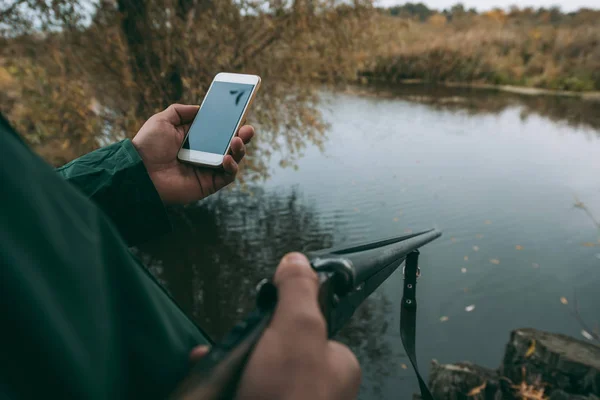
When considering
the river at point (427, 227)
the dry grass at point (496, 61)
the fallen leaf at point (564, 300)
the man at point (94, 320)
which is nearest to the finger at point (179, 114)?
the man at point (94, 320)

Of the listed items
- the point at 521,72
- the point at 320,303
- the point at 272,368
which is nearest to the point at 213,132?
the point at 320,303

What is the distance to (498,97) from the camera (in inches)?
918

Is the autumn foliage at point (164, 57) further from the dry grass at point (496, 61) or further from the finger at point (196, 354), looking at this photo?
the dry grass at point (496, 61)

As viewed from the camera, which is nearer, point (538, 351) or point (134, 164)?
point (134, 164)

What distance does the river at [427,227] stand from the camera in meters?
5.97

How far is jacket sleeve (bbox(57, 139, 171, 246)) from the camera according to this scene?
53.7 inches

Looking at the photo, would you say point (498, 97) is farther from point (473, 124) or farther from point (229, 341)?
point (229, 341)

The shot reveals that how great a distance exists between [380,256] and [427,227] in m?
7.69

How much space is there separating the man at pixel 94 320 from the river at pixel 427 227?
3.56 meters

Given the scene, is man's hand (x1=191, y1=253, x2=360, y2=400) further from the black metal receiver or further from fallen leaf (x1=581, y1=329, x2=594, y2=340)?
fallen leaf (x1=581, y1=329, x2=594, y2=340)

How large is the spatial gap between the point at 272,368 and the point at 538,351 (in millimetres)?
4043

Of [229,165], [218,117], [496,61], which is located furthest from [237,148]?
[496,61]

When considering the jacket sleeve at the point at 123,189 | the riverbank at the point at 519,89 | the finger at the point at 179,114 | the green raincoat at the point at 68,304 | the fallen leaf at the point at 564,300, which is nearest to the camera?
the green raincoat at the point at 68,304

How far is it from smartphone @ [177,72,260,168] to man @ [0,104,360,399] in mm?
946
